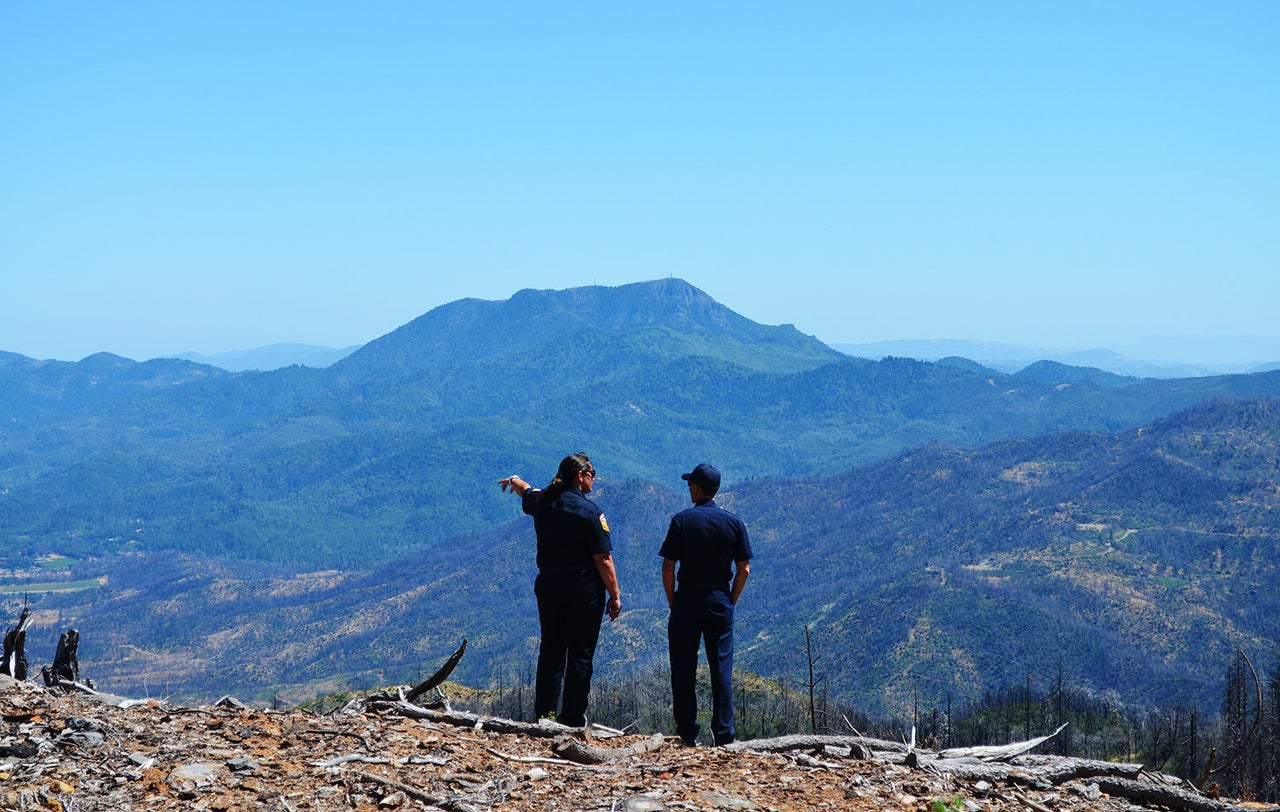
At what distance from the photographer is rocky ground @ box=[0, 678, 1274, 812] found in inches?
346

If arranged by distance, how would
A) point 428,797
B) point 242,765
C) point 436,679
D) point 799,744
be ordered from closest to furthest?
point 428,797 < point 242,765 < point 799,744 < point 436,679

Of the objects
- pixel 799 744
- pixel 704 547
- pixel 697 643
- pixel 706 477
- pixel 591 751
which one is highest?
pixel 706 477

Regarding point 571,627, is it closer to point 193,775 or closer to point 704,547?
point 704,547

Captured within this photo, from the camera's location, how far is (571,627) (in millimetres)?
12359

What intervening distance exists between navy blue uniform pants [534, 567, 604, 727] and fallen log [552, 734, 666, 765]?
1.68 metres

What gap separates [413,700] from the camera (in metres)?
12.1

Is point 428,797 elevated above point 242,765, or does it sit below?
below

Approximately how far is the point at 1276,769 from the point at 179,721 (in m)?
58.8

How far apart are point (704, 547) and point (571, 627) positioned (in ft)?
5.51

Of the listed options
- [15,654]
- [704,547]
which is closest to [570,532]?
[704,547]

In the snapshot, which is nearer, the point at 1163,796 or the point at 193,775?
the point at 193,775

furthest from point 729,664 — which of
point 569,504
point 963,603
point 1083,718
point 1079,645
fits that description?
point 963,603

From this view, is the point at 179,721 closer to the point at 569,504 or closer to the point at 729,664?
the point at 569,504

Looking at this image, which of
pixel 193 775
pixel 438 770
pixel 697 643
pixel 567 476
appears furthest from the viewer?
pixel 567 476
